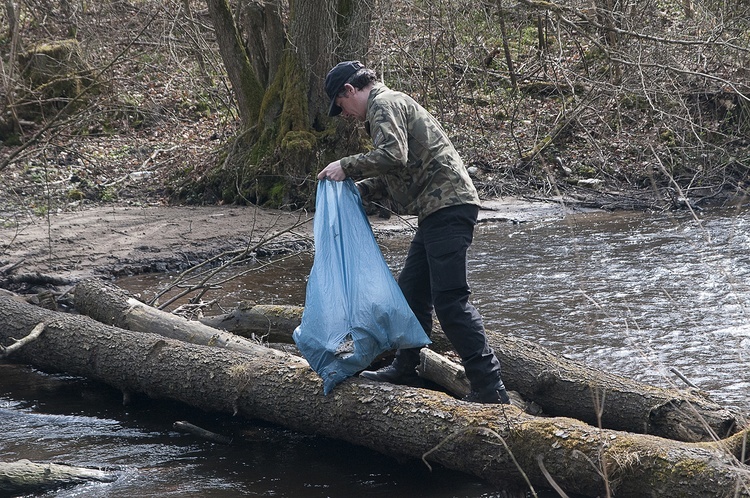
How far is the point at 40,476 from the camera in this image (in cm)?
431

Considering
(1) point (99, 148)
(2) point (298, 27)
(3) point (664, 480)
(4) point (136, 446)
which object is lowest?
(4) point (136, 446)

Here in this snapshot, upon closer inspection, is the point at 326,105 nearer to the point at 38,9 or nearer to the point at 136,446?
the point at 38,9

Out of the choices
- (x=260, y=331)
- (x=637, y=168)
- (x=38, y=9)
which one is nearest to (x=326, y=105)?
(x=38, y=9)

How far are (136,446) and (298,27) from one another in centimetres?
819

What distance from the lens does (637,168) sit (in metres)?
13.3

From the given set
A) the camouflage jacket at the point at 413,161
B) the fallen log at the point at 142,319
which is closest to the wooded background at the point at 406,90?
the fallen log at the point at 142,319

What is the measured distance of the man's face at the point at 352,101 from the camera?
4.52 meters

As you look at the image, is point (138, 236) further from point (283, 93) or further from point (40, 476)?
point (40, 476)

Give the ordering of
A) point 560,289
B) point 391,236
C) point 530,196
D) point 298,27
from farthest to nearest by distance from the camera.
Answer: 1. point 530,196
2. point 298,27
3. point 391,236
4. point 560,289

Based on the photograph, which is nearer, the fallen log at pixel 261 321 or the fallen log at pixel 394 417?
the fallen log at pixel 394 417

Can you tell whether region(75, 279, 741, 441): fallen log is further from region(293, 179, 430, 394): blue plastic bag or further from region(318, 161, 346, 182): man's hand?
region(318, 161, 346, 182): man's hand

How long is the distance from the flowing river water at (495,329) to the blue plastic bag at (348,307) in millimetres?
629

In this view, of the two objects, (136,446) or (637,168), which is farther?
(637,168)

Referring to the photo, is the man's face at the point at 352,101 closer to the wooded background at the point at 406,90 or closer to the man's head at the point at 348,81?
the man's head at the point at 348,81
